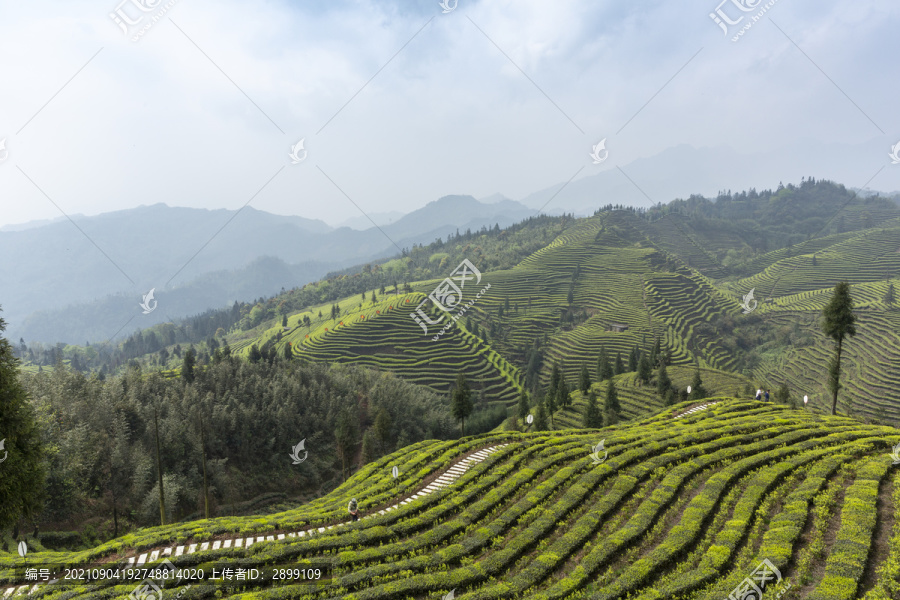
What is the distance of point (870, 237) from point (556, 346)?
18882cm

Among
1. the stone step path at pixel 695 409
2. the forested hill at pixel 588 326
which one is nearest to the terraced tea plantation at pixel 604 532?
the stone step path at pixel 695 409

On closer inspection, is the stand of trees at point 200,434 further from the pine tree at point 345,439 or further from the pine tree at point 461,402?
the pine tree at point 461,402

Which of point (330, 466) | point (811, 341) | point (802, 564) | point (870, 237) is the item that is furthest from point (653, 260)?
point (802, 564)

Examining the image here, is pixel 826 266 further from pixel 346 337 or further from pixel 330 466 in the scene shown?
pixel 330 466

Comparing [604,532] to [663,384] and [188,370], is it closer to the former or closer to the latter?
[663,384]

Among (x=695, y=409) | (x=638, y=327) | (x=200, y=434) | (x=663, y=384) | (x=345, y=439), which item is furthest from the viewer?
(x=638, y=327)

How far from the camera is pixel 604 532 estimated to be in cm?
1385

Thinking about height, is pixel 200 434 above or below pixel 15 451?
below

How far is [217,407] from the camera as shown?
43469 mm

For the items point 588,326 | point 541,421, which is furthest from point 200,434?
point 588,326

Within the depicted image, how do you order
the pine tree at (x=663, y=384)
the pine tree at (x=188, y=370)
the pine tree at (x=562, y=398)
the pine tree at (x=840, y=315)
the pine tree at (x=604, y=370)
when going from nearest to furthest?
the pine tree at (x=840, y=315), the pine tree at (x=188, y=370), the pine tree at (x=663, y=384), the pine tree at (x=562, y=398), the pine tree at (x=604, y=370)

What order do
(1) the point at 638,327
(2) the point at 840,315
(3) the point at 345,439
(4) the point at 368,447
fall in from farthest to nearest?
(1) the point at 638,327 → (4) the point at 368,447 → (3) the point at 345,439 → (2) the point at 840,315

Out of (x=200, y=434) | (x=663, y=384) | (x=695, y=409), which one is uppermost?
(x=200, y=434)

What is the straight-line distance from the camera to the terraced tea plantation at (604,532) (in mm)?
10883
